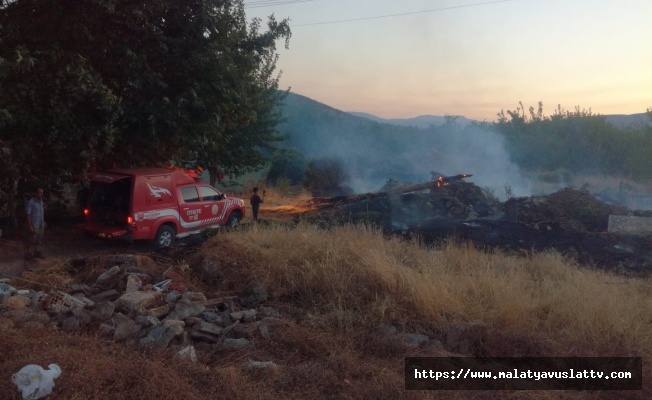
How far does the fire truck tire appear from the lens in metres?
15.0

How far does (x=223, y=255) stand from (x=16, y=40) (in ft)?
21.2

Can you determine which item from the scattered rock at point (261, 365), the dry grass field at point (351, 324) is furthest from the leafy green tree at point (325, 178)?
the scattered rock at point (261, 365)

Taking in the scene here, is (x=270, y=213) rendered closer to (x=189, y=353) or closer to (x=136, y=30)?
(x=136, y=30)

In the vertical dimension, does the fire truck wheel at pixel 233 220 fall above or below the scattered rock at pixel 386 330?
above

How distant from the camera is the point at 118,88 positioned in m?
12.7

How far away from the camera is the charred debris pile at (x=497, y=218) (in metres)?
14.3

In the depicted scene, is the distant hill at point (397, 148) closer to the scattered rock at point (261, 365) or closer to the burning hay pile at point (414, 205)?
the burning hay pile at point (414, 205)

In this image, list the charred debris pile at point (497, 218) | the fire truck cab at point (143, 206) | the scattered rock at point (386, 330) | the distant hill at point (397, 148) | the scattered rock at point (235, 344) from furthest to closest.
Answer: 1. the distant hill at point (397, 148)
2. the charred debris pile at point (497, 218)
3. the fire truck cab at point (143, 206)
4. the scattered rock at point (386, 330)
5. the scattered rock at point (235, 344)

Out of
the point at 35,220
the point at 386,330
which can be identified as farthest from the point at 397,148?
the point at 386,330

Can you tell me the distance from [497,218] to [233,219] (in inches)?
375

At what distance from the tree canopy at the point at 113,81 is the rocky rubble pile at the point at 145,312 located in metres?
4.09

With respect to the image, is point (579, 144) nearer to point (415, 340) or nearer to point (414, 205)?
point (414, 205)

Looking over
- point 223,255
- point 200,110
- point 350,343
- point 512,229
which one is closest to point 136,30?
point 200,110

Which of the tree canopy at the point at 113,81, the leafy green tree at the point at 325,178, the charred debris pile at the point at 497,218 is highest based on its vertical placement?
the tree canopy at the point at 113,81
